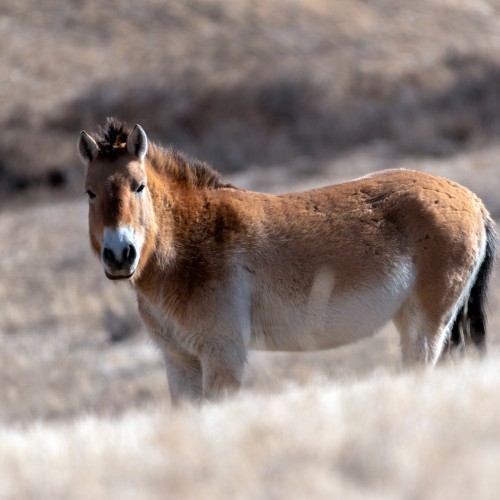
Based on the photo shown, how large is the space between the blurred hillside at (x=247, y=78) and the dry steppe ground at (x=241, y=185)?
0.23 ft

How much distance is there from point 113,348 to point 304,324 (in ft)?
33.8

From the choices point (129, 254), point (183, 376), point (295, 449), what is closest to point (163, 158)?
point (129, 254)

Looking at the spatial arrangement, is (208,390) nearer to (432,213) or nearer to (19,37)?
(432,213)

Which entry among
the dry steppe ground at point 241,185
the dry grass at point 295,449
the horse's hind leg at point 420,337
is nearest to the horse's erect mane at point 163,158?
the dry steppe ground at point 241,185

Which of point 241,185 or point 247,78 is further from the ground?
point 247,78

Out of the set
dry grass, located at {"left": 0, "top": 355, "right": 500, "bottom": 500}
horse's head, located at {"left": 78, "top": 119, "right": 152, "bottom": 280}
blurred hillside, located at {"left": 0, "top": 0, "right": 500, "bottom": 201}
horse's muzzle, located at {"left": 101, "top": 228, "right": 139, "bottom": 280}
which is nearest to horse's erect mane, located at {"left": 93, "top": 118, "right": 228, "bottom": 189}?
horse's head, located at {"left": 78, "top": 119, "right": 152, "bottom": 280}

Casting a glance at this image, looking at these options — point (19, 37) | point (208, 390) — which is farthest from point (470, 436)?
point (19, 37)

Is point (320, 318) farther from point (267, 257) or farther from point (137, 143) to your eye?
point (137, 143)

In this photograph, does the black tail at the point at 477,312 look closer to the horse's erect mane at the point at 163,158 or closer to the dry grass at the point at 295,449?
the horse's erect mane at the point at 163,158

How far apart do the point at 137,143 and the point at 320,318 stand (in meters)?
1.93

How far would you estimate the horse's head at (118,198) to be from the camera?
7227 mm

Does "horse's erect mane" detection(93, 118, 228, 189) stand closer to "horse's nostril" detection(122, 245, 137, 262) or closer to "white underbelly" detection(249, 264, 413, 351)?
"horse's nostril" detection(122, 245, 137, 262)

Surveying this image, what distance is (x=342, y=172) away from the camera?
25.3 m

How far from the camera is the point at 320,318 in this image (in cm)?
802
